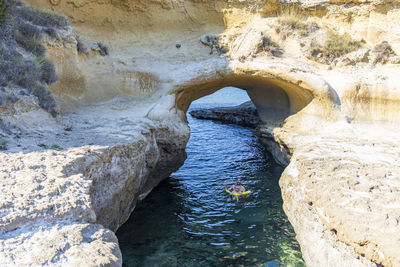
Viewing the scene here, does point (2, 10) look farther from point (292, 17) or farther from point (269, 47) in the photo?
point (292, 17)

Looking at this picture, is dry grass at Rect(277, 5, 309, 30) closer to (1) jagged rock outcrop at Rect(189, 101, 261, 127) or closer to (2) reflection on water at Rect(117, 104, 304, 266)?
(2) reflection on water at Rect(117, 104, 304, 266)

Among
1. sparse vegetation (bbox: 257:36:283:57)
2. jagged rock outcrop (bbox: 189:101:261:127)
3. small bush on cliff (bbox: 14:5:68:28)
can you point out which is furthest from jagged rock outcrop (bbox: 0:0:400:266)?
jagged rock outcrop (bbox: 189:101:261:127)

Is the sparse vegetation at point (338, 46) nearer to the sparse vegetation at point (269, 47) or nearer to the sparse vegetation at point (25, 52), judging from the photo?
the sparse vegetation at point (269, 47)

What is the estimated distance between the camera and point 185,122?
10914mm

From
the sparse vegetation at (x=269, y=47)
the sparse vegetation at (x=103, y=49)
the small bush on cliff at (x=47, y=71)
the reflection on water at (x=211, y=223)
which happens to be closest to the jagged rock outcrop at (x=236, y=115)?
the reflection on water at (x=211, y=223)

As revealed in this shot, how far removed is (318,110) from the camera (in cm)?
1026

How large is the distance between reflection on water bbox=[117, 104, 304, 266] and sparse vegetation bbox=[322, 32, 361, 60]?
4692mm

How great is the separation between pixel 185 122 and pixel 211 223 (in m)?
3.76

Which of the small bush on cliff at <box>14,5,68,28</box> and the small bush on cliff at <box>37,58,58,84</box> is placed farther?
the small bush on cliff at <box>14,5,68,28</box>

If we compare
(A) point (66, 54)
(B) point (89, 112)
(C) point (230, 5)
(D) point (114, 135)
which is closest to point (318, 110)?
(C) point (230, 5)

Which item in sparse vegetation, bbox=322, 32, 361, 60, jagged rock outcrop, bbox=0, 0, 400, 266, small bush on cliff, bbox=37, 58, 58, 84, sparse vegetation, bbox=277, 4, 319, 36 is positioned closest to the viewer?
jagged rock outcrop, bbox=0, 0, 400, 266

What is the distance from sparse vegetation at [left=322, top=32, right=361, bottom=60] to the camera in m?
10.5

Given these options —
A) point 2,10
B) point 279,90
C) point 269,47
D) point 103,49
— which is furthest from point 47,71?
point 279,90

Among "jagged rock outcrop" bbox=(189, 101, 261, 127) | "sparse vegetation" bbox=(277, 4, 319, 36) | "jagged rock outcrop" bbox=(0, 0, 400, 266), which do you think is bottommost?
"jagged rock outcrop" bbox=(189, 101, 261, 127)
